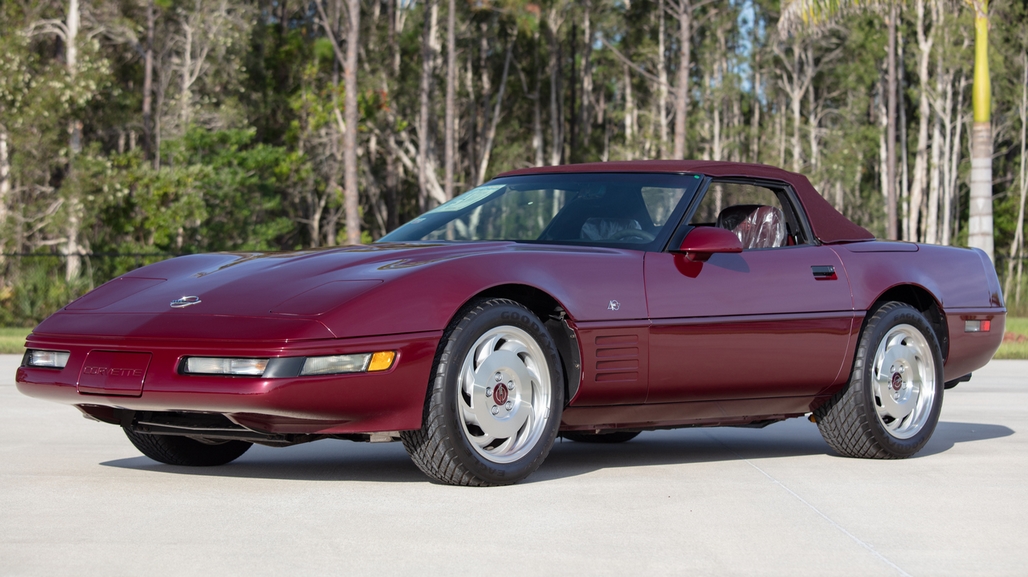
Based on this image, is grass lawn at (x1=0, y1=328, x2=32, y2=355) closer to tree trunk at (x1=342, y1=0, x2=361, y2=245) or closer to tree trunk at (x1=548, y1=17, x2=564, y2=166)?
tree trunk at (x1=342, y1=0, x2=361, y2=245)

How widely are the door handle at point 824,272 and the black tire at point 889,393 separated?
362mm

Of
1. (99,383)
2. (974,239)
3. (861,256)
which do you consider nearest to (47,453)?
(99,383)

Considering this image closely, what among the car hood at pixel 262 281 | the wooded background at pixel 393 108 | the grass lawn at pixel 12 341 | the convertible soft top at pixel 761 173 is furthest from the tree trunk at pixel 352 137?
the car hood at pixel 262 281

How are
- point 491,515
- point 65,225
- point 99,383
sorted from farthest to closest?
point 65,225 → point 99,383 → point 491,515

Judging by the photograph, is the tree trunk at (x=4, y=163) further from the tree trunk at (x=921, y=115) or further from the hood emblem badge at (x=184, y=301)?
the tree trunk at (x=921, y=115)

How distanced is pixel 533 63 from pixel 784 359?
53.2 m

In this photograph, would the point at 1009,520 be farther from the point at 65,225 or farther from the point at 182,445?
the point at 65,225

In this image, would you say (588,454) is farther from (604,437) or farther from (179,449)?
(179,449)

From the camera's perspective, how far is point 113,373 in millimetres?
5016

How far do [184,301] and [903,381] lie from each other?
12.5ft

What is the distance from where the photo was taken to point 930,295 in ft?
23.2

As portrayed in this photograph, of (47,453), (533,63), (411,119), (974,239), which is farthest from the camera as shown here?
(533,63)

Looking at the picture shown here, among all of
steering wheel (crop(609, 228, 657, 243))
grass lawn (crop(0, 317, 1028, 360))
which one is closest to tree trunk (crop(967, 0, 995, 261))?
grass lawn (crop(0, 317, 1028, 360))

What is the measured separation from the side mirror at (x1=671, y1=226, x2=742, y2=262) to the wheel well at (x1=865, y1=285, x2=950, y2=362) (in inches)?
62.2
